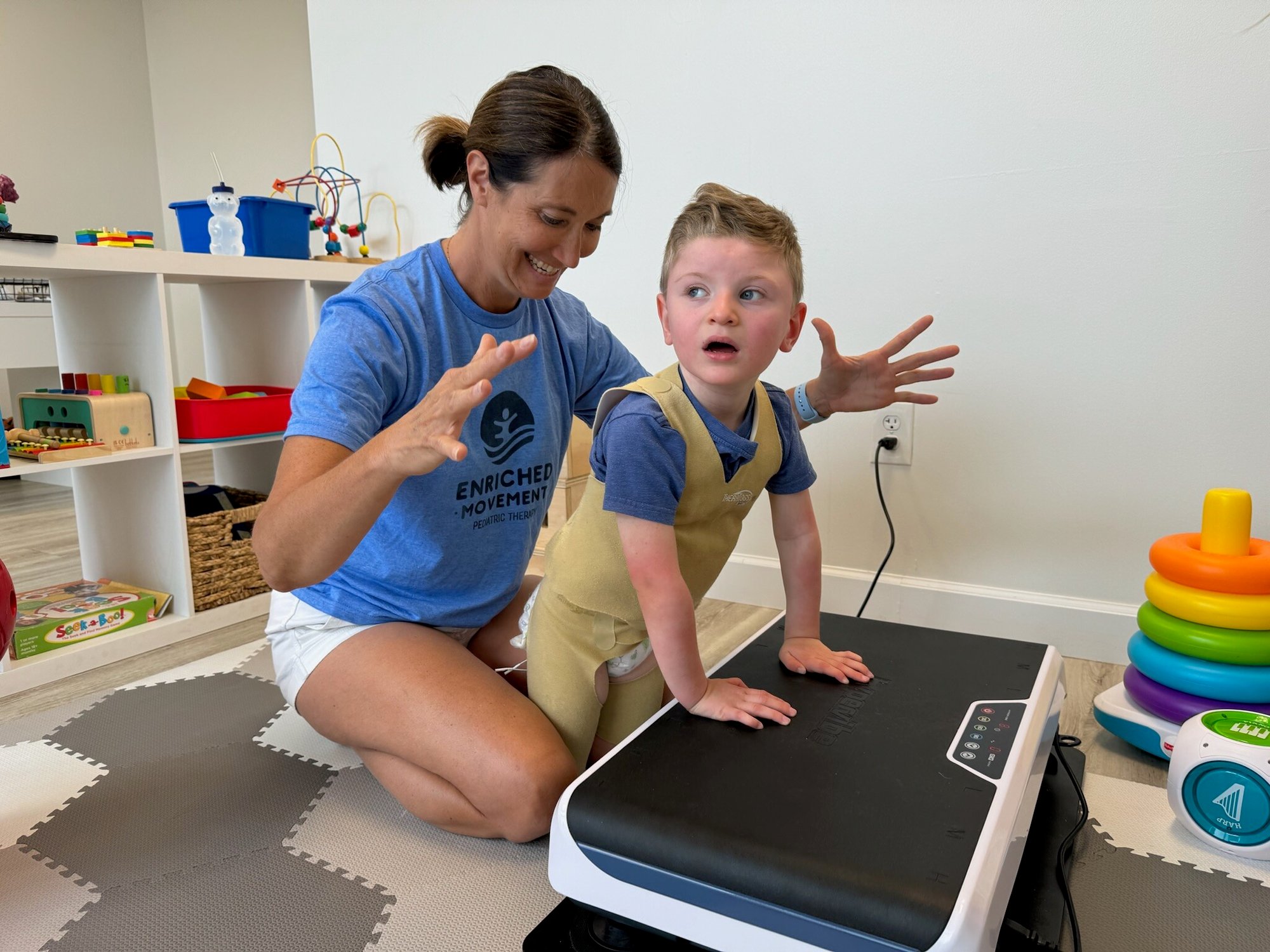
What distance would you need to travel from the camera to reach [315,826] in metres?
1.02

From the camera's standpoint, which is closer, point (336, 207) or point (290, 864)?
point (290, 864)

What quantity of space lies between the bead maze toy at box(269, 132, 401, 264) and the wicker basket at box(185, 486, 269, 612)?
645 millimetres

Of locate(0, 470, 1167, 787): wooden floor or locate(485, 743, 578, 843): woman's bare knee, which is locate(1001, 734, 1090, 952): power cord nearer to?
locate(0, 470, 1167, 787): wooden floor

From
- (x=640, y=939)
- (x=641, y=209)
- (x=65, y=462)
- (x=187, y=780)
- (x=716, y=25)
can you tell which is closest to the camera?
(x=640, y=939)

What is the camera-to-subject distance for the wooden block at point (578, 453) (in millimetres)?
1898

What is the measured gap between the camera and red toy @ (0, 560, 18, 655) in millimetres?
872

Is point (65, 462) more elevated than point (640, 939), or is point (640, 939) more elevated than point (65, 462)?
point (65, 462)

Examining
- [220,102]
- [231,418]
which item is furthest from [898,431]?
[220,102]

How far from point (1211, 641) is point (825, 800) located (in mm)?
651

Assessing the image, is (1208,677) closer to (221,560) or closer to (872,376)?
(872,376)

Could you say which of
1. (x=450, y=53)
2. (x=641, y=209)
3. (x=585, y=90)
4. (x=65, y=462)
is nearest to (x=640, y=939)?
(x=585, y=90)

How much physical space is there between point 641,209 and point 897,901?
1490 mm

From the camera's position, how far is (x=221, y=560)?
1.77 metres

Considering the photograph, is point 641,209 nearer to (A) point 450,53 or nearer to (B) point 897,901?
(A) point 450,53
